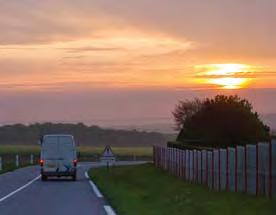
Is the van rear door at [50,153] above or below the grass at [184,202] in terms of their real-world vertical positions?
above

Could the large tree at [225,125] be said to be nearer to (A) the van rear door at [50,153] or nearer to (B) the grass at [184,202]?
(A) the van rear door at [50,153]

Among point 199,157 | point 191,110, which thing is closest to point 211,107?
point 191,110

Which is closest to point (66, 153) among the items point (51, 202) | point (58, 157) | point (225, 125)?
point (58, 157)

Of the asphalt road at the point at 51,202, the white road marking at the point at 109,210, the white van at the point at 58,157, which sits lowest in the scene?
the asphalt road at the point at 51,202

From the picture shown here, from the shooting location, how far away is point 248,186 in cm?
2642

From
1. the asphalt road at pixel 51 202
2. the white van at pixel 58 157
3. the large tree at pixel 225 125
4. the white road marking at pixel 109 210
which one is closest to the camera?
the white road marking at pixel 109 210

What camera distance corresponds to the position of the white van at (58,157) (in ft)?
149

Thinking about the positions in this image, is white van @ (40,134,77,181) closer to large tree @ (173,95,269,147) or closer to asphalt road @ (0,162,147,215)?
asphalt road @ (0,162,147,215)

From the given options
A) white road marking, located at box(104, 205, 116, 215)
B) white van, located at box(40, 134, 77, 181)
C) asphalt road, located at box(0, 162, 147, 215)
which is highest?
white van, located at box(40, 134, 77, 181)

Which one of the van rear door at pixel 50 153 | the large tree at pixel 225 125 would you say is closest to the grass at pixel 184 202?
the van rear door at pixel 50 153

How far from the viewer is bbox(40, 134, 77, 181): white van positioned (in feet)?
149

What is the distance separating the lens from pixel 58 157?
4578 centimetres

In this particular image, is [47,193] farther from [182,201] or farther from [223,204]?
[223,204]

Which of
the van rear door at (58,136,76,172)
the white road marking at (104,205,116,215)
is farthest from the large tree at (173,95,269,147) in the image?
the white road marking at (104,205,116,215)
